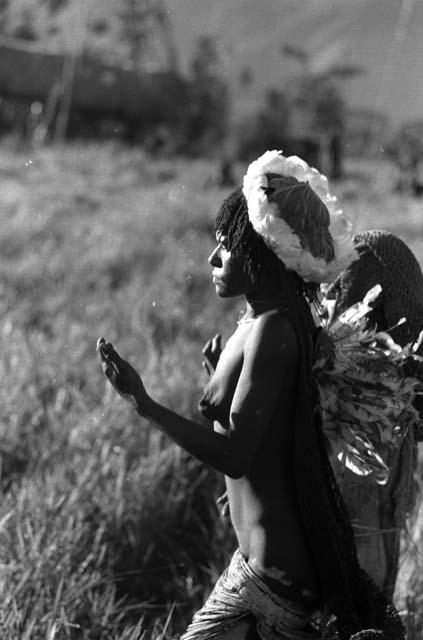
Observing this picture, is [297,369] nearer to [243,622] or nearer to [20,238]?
[243,622]

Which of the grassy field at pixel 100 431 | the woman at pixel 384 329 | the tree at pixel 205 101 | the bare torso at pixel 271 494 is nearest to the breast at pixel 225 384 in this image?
the bare torso at pixel 271 494

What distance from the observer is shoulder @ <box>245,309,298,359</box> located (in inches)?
65.1

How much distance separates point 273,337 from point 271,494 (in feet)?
0.96

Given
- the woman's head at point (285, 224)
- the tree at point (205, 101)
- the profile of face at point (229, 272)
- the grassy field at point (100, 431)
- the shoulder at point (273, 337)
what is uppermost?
the woman's head at point (285, 224)

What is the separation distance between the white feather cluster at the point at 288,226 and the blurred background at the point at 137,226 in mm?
728

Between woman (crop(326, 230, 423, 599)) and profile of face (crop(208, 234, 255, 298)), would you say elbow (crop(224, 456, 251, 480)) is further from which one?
woman (crop(326, 230, 423, 599))

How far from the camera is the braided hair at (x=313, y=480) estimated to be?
1.68 m

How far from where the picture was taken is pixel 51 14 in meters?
7.71

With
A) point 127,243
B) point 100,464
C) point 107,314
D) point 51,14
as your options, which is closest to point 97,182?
point 51,14

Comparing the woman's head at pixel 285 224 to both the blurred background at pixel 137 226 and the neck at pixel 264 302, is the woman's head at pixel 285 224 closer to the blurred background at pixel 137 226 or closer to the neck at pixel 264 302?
the neck at pixel 264 302

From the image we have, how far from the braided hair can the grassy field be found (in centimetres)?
50

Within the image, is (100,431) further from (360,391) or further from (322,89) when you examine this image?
(322,89)

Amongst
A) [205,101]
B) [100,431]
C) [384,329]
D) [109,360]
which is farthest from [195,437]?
[205,101]

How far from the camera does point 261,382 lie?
1.64 metres
